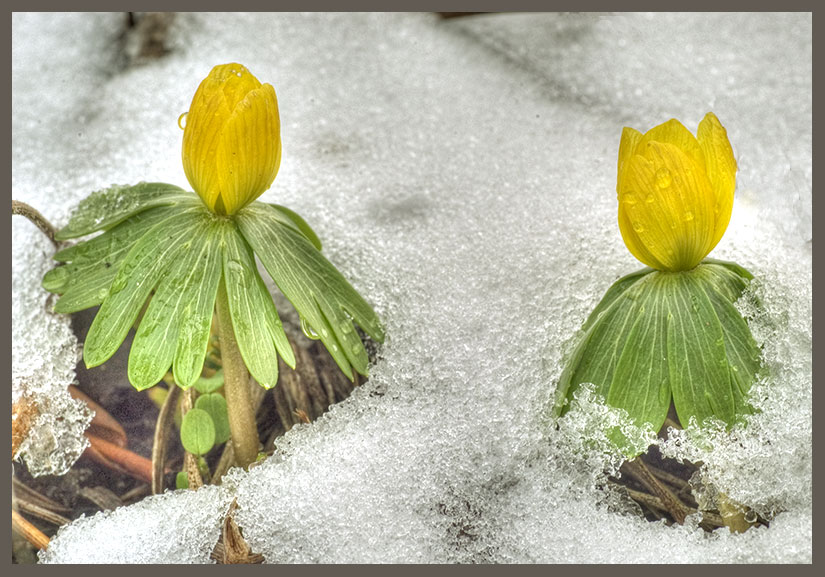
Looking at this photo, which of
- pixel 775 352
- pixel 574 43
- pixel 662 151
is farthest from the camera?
pixel 574 43

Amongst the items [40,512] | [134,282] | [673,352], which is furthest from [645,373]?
[40,512]

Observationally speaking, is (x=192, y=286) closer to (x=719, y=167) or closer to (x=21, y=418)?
(x=21, y=418)

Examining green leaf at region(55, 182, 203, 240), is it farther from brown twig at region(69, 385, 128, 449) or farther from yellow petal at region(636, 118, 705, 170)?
yellow petal at region(636, 118, 705, 170)

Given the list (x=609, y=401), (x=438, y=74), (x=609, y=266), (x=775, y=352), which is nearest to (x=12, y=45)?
(x=438, y=74)

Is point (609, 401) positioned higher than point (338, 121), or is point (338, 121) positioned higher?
point (338, 121)

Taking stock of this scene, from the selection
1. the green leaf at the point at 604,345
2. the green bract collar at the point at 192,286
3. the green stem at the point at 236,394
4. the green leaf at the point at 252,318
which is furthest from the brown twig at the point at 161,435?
the green leaf at the point at 604,345

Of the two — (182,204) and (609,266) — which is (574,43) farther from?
(182,204)
